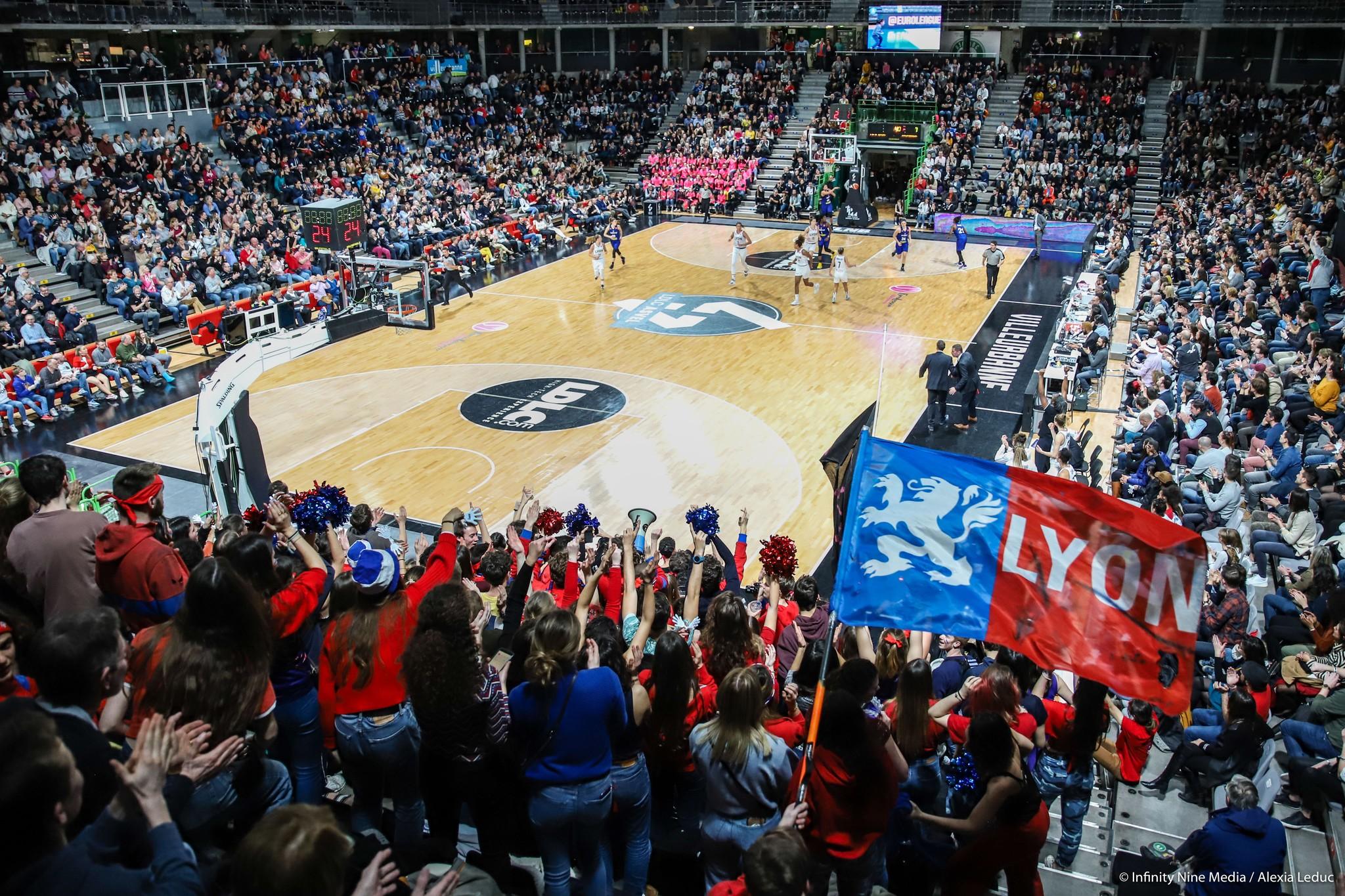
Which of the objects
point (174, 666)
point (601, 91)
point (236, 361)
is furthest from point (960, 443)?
Result: point (601, 91)

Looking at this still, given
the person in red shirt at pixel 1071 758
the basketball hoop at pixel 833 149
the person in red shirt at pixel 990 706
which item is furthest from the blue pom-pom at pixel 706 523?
the basketball hoop at pixel 833 149

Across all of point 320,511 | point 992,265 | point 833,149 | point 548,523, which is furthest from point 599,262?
point 320,511

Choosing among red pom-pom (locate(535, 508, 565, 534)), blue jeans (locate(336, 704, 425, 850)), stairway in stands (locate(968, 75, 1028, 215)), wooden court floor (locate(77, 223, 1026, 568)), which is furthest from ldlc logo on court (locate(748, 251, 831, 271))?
blue jeans (locate(336, 704, 425, 850))

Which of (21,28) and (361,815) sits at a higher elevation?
(21,28)

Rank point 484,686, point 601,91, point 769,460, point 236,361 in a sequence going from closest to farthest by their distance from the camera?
1. point 484,686
2. point 236,361
3. point 769,460
4. point 601,91

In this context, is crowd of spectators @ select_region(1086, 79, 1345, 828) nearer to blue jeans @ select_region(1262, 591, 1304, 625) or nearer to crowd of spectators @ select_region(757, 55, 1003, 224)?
blue jeans @ select_region(1262, 591, 1304, 625)

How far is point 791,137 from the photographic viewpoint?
39.8 m

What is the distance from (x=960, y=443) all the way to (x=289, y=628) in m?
12.2

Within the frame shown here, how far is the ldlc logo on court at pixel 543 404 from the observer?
16.5m

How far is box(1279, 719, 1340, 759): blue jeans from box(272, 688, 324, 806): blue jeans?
17.7ft

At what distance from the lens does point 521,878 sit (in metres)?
4.55

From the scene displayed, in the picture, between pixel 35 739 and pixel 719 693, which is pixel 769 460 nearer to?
pixel 719 693

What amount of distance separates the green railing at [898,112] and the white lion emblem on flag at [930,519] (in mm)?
36194

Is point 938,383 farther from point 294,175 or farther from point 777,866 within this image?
point 294,175
